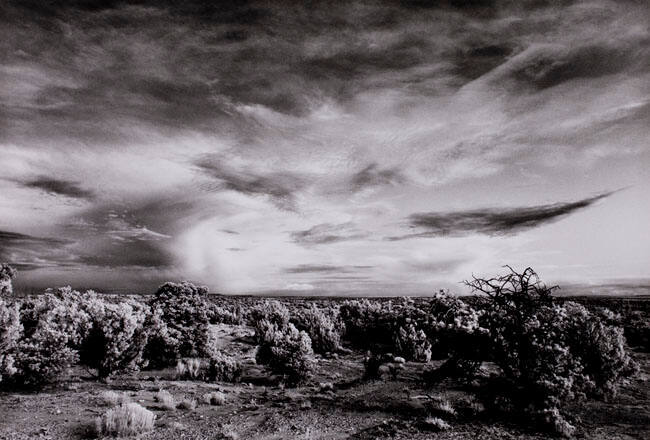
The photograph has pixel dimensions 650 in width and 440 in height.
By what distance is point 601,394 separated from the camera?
14102mm

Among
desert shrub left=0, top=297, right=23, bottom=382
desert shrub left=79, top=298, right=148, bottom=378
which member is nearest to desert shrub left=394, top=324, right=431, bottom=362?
desert shrub left=79, top=298, right=148, bottom=378

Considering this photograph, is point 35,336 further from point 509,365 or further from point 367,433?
point 509,365

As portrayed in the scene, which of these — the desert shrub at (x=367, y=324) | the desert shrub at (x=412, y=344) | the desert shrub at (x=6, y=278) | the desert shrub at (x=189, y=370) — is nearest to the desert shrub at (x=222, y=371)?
the desert shrub at (x=189, y=370)

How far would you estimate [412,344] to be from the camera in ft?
81.4

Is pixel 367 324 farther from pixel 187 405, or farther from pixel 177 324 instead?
pixel 187 405

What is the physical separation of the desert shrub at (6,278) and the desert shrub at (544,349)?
30.8 m

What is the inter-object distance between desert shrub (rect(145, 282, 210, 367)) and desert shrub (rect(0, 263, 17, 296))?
1119 centimetres

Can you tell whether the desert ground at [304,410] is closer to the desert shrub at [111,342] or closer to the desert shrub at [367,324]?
the desert shrub at [111,342]

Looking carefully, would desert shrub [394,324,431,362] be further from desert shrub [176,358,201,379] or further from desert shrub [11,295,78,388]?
desert shrub [11,295,78,388]

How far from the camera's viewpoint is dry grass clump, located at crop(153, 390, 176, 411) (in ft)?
44.4

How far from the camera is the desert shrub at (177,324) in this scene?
69.1ft

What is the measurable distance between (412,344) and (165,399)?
1568cm

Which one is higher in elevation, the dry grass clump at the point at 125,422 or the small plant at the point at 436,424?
the dry grass clump at the point at 125,422

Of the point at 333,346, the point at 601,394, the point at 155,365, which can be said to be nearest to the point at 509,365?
the point at 601,394
